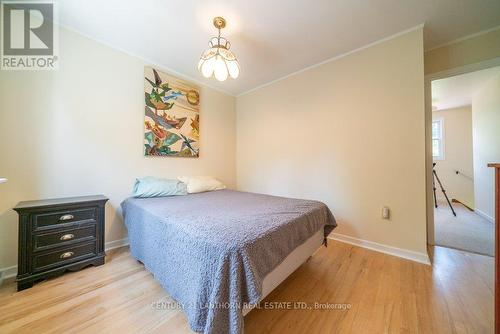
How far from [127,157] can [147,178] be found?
0.38 metres

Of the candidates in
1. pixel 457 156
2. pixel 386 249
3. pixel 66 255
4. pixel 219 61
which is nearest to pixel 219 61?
pixel 219 61

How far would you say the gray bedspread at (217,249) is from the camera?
2.86 feet

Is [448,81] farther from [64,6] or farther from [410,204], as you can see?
[64,6]

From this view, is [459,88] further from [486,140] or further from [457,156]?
[457,156]

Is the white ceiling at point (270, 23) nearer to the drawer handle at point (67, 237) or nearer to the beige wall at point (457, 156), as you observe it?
the drawer handle at point (67, 237)

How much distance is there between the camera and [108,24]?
184cm

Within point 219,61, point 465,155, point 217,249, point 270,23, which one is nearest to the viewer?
point 217,249

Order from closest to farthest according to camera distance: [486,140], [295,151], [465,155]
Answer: [295,151]
[486,140]
[465,155]

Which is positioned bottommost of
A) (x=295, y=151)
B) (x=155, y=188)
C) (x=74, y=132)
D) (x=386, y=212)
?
(x=386, y=212)

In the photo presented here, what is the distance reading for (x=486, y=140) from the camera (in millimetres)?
3082

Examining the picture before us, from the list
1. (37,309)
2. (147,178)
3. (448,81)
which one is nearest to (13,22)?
(147,178)

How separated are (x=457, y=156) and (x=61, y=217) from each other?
7810 mm

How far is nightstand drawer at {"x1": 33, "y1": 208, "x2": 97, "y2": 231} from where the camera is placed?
1493 mm

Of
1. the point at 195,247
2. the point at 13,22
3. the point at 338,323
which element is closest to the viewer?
the point at 195,247
